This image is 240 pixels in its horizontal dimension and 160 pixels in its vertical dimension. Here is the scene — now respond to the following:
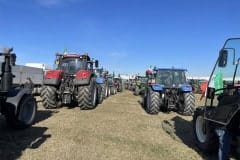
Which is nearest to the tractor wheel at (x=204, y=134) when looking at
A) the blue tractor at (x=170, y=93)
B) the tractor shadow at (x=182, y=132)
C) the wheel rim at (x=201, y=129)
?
the wheel rim at (x=201, y=129)

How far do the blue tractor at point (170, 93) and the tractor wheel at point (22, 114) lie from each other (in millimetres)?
5221

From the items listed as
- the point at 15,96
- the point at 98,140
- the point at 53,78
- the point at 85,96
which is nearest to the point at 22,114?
the point at 15,96

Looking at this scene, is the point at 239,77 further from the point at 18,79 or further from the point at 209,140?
the point at 18,79

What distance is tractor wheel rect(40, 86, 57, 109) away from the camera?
13578mm

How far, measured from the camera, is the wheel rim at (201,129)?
7396 millimetres

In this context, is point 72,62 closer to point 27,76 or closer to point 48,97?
point 48,97

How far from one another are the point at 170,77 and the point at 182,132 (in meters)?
5.39

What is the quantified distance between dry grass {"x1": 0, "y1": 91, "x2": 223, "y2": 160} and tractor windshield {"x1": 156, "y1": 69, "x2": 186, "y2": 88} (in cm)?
347

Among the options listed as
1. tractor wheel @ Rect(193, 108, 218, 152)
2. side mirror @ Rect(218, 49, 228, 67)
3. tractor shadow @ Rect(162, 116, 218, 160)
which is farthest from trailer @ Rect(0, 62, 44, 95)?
side mirror @ Rect(218, 49, 228, 67)

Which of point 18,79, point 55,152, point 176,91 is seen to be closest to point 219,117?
point 55,152

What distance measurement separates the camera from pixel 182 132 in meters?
9.65

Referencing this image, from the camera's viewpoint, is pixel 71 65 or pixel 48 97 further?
pixel 71 65

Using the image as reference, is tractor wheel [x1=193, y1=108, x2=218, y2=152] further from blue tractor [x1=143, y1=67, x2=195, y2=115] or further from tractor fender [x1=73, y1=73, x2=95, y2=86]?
tractor fender [x1=73, y1=73, x2=95, y2=86]

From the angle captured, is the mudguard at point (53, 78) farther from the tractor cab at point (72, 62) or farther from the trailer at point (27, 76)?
the trailer at point (27, 76)
